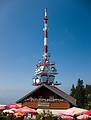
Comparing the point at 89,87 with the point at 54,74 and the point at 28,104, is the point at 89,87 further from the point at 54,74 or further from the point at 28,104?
the point at 28,104

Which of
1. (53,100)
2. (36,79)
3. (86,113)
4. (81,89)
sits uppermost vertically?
(36,79)

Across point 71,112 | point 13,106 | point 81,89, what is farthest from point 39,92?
point 81,89

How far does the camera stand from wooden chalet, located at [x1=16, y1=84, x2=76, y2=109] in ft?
141

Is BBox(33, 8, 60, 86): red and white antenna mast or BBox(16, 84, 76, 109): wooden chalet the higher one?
BBox(33, 8, 60, 86): red and white antenna mast

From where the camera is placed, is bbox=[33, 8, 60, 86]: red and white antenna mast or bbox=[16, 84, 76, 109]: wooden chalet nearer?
bbox=[16, 84, 76, 109]: wooden chalet

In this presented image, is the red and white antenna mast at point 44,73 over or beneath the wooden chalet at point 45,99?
over

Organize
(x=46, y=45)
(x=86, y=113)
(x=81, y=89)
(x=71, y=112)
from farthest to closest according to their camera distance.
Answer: (x=46, y=45)
(x=81, y=89)
(x=71, y=112)
(x=86, y=113)

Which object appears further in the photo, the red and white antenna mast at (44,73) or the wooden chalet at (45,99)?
the red and white antenna mast at (44,73)

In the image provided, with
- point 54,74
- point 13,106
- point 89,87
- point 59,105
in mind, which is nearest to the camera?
point 13,106

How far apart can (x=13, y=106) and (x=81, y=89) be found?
40.6 meters

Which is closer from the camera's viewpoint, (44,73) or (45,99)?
(45,99)

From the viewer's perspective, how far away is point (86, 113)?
28.5m

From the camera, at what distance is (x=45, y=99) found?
43781mm

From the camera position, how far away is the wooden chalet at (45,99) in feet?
141
